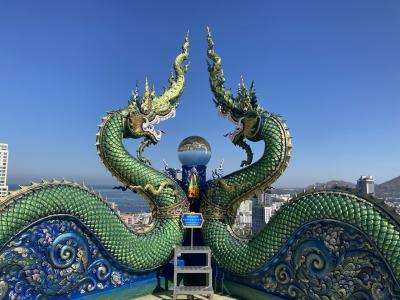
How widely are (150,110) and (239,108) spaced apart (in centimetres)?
261

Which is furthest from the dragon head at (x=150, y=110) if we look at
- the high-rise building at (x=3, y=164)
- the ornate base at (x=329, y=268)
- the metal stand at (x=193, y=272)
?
the high-rise building at (x=3, y=164)

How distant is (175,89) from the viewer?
32.4ft

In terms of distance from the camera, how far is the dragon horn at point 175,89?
9.45 meters

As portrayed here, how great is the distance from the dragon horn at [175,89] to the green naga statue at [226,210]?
3 cm

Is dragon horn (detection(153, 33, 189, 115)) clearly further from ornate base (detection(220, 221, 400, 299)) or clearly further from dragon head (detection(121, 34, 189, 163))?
ornate base (detection(220, 221, 400, 299))

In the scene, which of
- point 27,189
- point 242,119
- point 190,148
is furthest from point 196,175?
point 27,189

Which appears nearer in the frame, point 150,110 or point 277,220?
point 277,220

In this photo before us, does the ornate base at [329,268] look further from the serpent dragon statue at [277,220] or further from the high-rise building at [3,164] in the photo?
the high-rise building at [3,164]

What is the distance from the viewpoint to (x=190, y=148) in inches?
373

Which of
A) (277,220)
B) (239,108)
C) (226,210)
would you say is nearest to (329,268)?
(277,220)

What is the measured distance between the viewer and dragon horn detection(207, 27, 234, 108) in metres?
9.32

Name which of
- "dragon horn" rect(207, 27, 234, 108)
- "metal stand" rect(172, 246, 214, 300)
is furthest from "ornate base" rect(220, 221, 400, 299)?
"dragon horn" rect(207, 27, 234, 108)

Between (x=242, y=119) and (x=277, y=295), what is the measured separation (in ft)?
15.1

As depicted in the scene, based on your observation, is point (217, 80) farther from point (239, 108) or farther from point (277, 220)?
→ point (277, 220)
